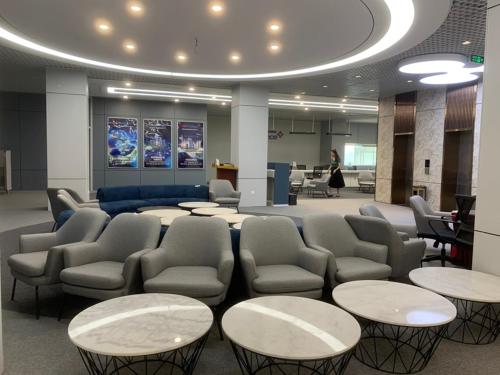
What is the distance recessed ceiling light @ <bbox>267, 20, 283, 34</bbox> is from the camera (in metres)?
5.70

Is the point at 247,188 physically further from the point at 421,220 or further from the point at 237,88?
the point at 421,220

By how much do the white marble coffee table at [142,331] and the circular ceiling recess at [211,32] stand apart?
403cm

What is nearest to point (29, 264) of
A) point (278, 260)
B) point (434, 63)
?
point (278, 260)

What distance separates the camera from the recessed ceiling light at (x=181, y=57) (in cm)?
761

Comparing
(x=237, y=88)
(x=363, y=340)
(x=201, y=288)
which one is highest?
(x=237, y=88)

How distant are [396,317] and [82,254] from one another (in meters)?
2.96

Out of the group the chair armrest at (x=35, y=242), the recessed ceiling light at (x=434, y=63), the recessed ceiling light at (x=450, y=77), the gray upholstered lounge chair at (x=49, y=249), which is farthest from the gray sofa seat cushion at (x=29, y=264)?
the recessed ceiling light at (x=450, y=77)

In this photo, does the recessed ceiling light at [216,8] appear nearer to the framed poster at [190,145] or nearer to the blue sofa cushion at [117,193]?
the blue sofa cushion at [117,193]

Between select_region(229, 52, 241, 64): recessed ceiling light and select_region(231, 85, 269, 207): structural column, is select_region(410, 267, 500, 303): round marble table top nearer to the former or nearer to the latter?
select_region(229, 52, 241, 64): recessed ceiling light

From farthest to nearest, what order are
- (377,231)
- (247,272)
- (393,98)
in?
1. (393,98)
2. (377,231)
3. (247,272)

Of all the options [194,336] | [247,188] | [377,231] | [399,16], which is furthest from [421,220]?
[247,188]

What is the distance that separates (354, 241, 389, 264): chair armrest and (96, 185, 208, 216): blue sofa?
5056 millimetres

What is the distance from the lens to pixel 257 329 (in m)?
2.39

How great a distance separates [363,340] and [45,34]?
6776 mm
